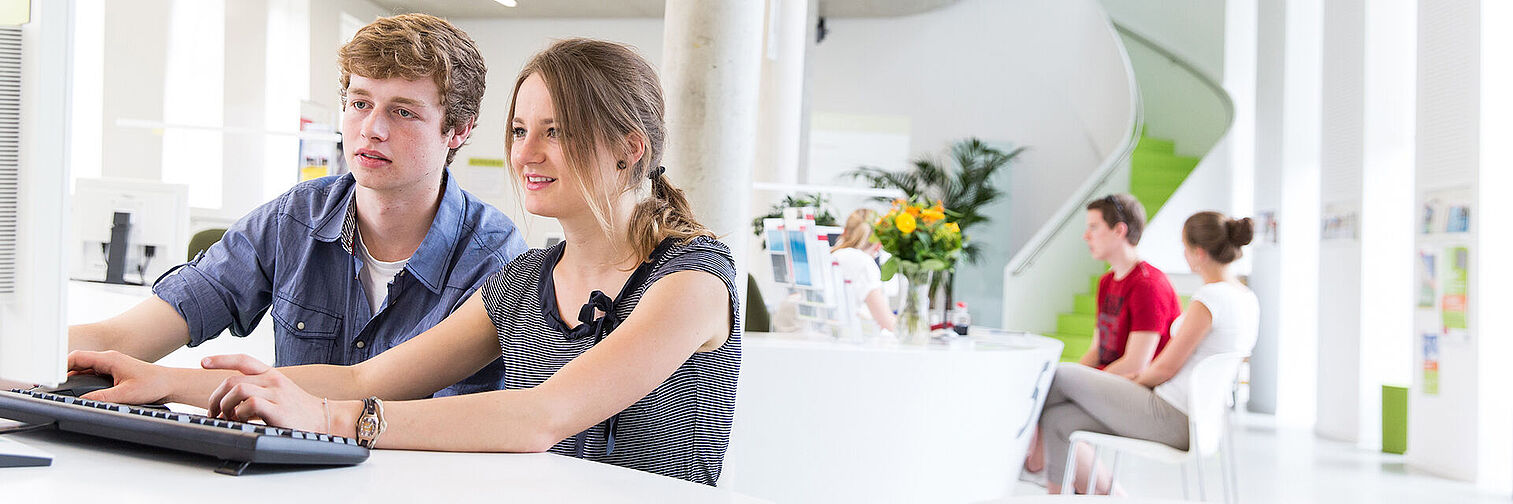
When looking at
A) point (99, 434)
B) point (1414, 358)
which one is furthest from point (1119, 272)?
point (99, 434)

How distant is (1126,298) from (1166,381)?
1.42 ft

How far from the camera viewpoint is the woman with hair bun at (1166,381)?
3781 mm

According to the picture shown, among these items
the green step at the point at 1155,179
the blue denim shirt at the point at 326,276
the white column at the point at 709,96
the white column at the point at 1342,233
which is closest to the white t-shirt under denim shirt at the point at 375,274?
the blue denim shirt at the point at 326,276

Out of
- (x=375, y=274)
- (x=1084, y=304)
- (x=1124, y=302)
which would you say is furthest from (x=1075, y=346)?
(x=375, y=274)

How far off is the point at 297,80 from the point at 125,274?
186 inches

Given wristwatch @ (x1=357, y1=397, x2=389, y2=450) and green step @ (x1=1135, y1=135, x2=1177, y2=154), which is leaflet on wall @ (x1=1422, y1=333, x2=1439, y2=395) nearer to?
green step @ (x1=1135, y1=135, x2=1177, y2=154)

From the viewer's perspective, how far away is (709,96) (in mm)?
2770

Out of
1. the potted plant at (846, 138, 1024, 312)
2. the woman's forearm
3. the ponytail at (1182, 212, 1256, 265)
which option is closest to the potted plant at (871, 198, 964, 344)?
the ponytail at (1182, 212, 1256, 265)

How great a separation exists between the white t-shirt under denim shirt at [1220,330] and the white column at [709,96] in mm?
1873

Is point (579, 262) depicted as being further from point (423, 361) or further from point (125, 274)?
point (125, 274)

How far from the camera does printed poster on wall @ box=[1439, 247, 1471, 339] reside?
5820 millimetres

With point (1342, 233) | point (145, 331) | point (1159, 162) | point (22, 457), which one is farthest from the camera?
point (1159, 162)

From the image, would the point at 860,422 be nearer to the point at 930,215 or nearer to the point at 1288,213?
the point at 930,215

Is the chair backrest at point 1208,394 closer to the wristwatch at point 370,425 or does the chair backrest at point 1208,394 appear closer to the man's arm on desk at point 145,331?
the man's arm on desk at point 145,331
